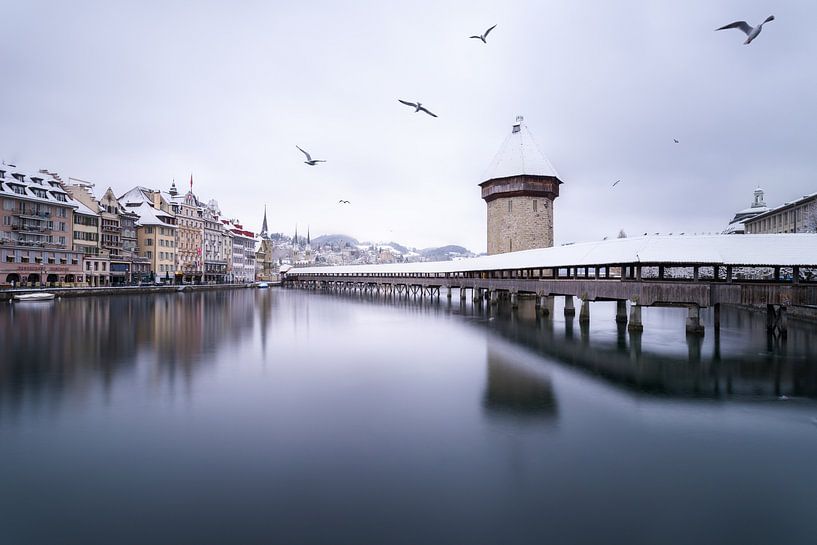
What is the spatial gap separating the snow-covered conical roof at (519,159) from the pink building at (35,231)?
4650cm

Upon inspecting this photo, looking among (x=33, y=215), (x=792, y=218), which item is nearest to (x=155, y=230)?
(x=33, y=215)

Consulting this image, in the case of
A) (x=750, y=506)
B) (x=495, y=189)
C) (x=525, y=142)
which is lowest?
(x=750, y=506)

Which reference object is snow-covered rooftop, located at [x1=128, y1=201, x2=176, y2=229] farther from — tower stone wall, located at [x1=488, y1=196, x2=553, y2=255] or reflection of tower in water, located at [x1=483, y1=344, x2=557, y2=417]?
reflection of tower in water, located at [x1=483, y1=344, x2=557, y2=417]

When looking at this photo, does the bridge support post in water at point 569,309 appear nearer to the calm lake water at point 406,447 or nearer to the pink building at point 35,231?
the calm lake water at point 406,447

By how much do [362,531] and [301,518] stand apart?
83 centimetres

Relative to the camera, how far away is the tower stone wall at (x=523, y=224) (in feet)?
162

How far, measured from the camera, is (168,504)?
19.5ft

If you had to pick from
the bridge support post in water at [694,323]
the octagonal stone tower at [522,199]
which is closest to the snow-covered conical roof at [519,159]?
the octagonal stone tower at [522,199]

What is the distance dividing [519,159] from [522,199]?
15.7ft

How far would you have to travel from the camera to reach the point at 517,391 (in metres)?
11.9

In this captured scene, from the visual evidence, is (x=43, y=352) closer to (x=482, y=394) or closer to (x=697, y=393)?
(x=482, y=394)

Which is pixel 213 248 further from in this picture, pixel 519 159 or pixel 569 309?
pixel 569 309

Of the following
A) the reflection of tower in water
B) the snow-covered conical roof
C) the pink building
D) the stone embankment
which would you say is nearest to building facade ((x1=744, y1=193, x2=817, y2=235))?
the snow-covered conical roof

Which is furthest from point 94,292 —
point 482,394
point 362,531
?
point 362,531
